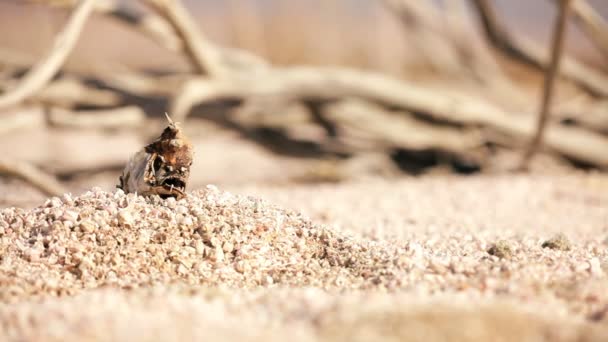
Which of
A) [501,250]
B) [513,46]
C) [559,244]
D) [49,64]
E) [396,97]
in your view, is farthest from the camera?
[513,46]

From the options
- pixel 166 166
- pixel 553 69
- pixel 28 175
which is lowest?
pixel 166 166

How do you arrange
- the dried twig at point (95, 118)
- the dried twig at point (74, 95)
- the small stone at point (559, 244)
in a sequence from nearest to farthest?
the small stone at point (559, 244)
the dried twig at point (95, 118)
the dried twig at point (74, 95)

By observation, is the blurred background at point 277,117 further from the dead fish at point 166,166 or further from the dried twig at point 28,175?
the dead fish at point 166,166

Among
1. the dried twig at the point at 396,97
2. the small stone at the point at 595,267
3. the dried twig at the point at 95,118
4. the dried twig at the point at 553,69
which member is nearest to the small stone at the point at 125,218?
the small stone at the point at 595,267

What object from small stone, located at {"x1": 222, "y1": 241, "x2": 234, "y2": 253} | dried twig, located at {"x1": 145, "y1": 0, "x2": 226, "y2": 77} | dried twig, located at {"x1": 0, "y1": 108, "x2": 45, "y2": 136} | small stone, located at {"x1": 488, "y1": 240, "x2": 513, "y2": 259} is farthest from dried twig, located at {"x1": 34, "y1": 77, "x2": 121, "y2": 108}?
small stone, located at {"x1": 488, "y1": 240, "x2": 513, "y2": 259}

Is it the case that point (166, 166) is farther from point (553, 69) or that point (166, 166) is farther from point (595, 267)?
point (553, 69)

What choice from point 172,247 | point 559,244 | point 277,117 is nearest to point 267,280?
point 172,247
